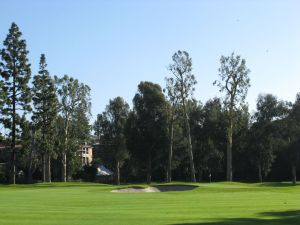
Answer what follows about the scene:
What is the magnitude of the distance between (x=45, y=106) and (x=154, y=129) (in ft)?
64.6

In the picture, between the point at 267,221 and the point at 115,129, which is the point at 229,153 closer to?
the point at 115,129

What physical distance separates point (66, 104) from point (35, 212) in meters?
69.8

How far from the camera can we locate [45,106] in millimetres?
78375

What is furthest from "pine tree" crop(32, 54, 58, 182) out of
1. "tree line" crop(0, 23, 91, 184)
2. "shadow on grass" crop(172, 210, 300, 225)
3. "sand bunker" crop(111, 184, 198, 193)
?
"shadow on grass" crop(172, 210, 300, 225)

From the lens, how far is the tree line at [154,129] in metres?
67.9

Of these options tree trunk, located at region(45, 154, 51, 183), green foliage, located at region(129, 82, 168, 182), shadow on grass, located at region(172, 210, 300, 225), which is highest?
green foliage, located at region(129, 82, 168, 182)

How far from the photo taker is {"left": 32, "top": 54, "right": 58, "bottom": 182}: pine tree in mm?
77188

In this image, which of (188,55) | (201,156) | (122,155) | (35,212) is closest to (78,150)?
(122,155)

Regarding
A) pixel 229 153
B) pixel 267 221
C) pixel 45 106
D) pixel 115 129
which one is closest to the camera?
pixel 267 221

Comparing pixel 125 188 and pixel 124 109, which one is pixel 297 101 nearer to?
pixel 124 109

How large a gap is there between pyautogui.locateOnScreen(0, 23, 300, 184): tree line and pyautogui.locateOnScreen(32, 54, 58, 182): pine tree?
159 mm

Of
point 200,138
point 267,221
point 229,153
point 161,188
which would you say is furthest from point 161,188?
point 200,138

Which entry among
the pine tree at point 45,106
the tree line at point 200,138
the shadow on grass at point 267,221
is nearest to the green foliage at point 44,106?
the pine tree at point 45,106

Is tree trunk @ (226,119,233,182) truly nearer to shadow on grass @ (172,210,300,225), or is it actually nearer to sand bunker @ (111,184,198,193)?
sand bunker @ (111,184,198,193)
